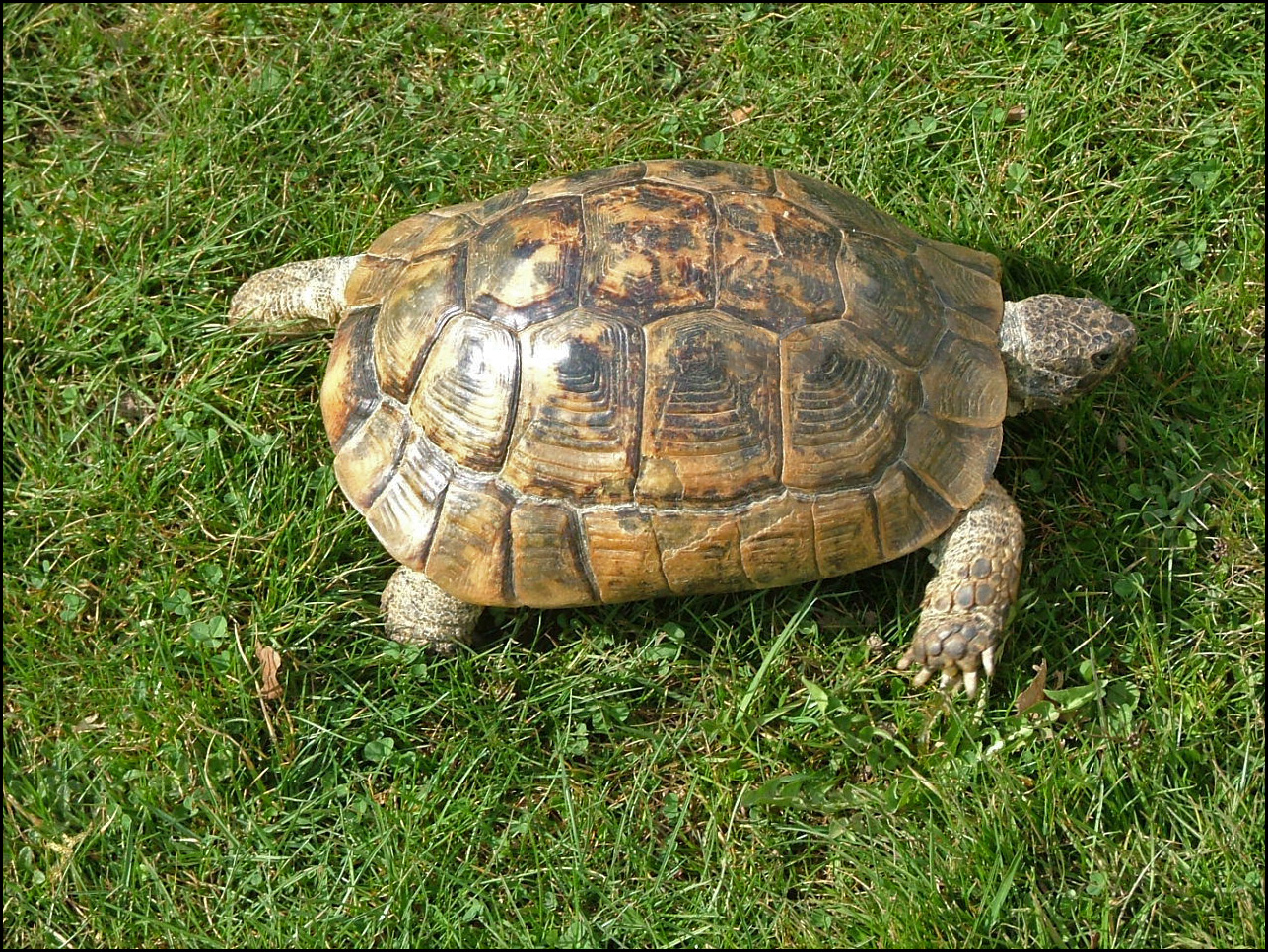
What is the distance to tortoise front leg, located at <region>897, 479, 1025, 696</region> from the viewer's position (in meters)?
3.79

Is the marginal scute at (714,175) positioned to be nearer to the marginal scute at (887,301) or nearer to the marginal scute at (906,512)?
the marginal scute at (887,301)

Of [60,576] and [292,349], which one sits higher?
[292,349]

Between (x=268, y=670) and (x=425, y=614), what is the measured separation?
616 millimetres

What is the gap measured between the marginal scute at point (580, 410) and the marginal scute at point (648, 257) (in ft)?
0.32

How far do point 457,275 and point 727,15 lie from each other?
2.40 m

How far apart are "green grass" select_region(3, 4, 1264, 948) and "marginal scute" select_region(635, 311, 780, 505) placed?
0.73 m

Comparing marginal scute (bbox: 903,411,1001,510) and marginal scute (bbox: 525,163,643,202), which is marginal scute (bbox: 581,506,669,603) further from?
marginal scute (bbox: 525,163,643,202)

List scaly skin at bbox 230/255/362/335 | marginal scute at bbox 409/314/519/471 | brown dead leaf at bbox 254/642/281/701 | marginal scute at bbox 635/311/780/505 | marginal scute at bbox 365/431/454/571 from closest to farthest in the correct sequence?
marginal scute at bbox 635/311/780/505, marginal scute at bbox 409/314/519/471, marginal scute at bbox 365/431/454/571, brown dead leaf at bbox 254/642/281/701, scaly skin at bbox 230/255/362/335

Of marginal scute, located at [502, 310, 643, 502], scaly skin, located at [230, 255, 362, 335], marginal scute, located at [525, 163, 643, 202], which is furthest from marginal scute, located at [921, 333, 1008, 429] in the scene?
scaly skin, located at [230, 255, 362, 335]

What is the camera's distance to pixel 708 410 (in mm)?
3525

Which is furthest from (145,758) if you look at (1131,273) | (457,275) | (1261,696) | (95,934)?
(1131,273)

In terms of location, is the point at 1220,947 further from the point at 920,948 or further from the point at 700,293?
the point at 700,293

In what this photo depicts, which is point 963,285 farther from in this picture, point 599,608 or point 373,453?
point 373,453

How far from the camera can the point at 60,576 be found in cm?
425
